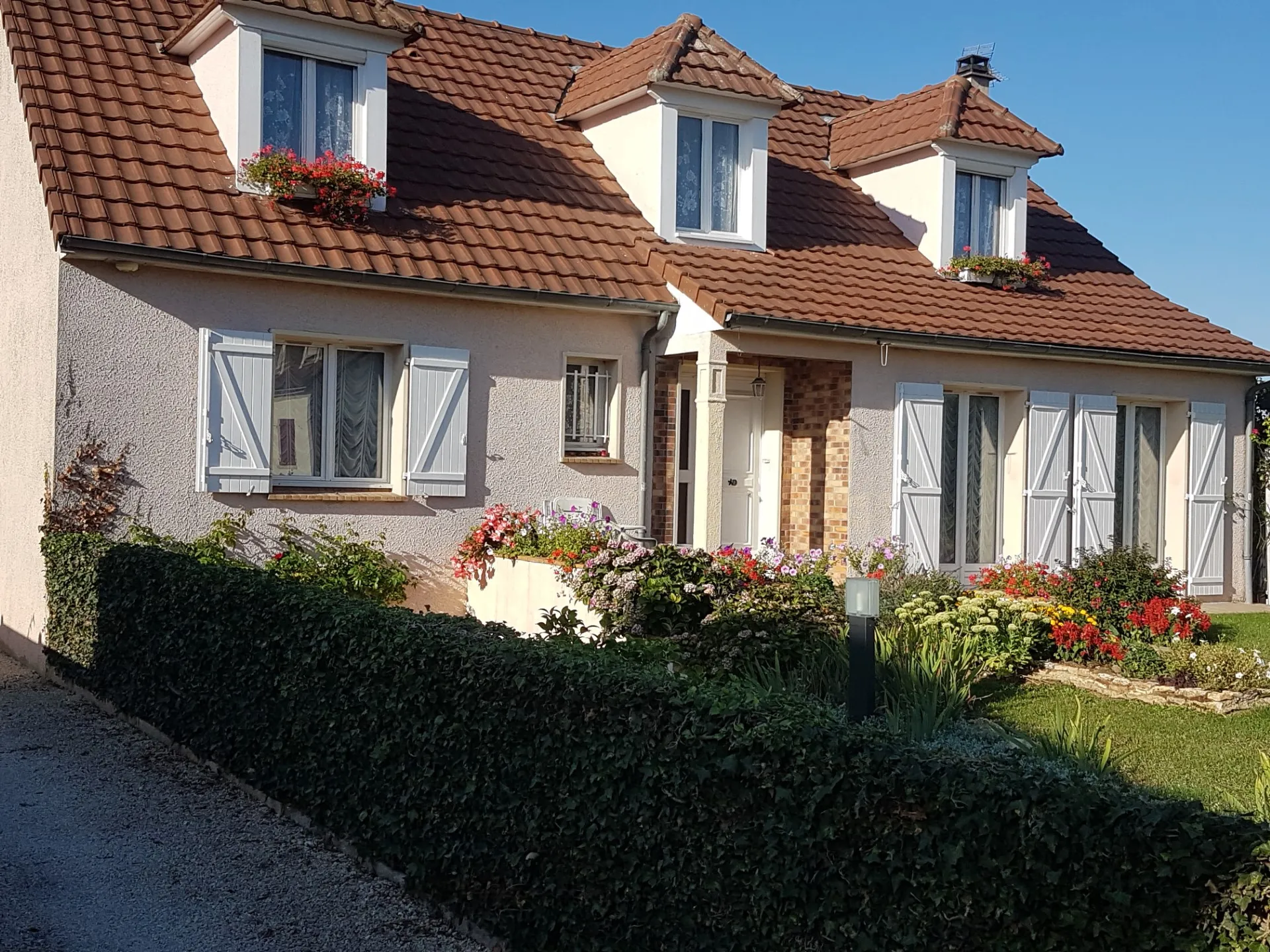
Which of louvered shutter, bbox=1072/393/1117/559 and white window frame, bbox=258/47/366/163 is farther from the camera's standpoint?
louvered shutter, bbox=1072/393/1117/559

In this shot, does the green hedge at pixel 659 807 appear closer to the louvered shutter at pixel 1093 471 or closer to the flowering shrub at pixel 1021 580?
the flowering shrub at pixel 1021 580

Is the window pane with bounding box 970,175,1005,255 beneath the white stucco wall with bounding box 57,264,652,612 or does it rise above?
above

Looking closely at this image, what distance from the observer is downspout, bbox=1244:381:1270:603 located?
1627cm

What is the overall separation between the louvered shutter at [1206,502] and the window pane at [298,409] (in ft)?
34.4

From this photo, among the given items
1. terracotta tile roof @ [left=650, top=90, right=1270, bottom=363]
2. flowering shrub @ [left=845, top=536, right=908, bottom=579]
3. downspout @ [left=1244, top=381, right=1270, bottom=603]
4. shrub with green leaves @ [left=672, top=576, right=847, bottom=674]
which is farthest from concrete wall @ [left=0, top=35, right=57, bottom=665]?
downspout @ [left=1244, top=381, right=1270, bottom=603]

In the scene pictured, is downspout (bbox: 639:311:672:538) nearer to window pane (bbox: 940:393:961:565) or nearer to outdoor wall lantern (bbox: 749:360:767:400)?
outdoor wall lantern (bbox: 749:360:767:400)

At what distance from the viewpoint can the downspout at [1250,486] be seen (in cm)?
1627

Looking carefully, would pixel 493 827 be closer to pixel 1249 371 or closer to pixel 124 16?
pixel 124 16

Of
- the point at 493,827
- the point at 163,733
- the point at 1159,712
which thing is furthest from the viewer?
the point at 1159,712

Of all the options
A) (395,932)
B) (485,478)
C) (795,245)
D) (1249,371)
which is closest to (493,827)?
(395,932)

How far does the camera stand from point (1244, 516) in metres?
16.4

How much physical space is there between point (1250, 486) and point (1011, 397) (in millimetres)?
3850

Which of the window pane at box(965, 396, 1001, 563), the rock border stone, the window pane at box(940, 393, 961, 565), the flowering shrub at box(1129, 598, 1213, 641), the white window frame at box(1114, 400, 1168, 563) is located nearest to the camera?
the rock border stone

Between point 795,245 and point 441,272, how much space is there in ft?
15.3
